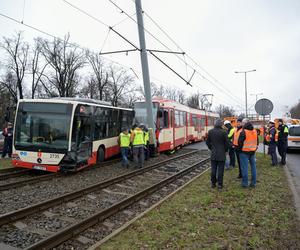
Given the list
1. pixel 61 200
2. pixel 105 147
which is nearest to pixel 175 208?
pixel 61 200

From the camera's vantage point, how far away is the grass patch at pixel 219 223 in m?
4.32

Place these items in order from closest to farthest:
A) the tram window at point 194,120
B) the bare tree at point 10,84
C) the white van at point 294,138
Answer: the white van at point 294,138
the tram window at point 194,120
the bare tree at point 10,84

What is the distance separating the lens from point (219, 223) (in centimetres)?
512

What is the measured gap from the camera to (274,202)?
21.0ft

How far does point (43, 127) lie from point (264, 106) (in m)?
9.57

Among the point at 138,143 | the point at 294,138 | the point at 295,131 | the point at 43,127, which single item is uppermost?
the point at 43,127

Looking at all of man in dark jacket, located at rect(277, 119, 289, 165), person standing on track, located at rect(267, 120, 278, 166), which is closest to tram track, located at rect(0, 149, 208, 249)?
person standing on track, located at rect(267, 120, 278, 166)

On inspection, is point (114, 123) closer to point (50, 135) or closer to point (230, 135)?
point (50, 135)

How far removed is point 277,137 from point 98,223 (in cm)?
933

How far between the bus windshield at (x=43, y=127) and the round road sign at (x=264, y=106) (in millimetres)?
8426

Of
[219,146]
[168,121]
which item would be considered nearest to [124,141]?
[168,121]

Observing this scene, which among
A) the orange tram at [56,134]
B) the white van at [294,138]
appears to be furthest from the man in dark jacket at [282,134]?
the orange tram at [56,134]

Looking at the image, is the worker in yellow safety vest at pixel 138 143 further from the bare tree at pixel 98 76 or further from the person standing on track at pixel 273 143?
the bare tree at pixel 98 76

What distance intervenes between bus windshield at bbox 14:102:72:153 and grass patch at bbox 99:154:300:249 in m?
4.85
